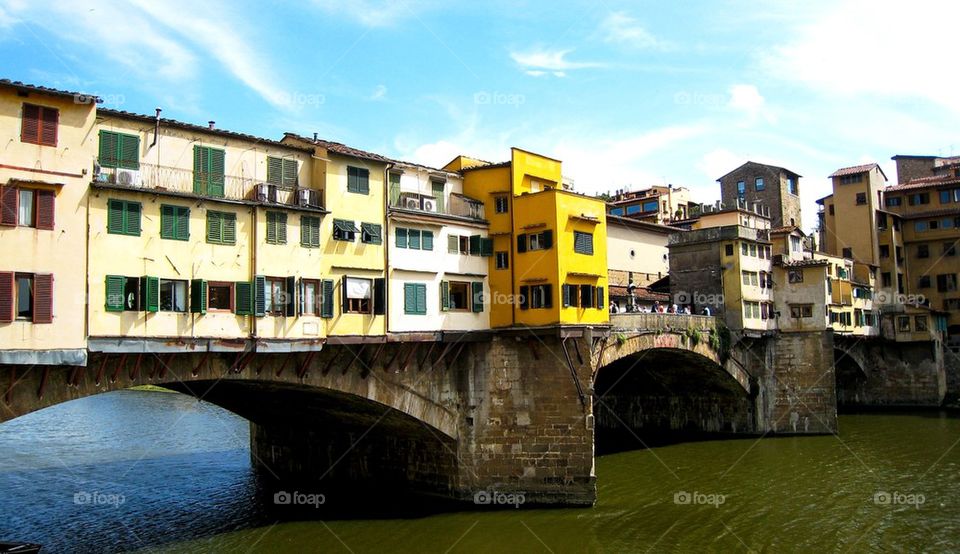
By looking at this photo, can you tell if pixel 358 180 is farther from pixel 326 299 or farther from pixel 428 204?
pixel 326 299

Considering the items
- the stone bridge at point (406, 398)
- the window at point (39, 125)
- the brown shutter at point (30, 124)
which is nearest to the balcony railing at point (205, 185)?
the window at point (39, 125)

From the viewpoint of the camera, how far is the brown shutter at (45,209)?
20.7 metres

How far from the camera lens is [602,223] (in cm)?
3375

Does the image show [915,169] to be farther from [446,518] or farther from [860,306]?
[446,518]

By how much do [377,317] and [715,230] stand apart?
32068mm

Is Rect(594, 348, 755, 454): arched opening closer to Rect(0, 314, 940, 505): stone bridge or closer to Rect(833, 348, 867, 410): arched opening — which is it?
Rect(0, 314, 940, 505): stone bridge

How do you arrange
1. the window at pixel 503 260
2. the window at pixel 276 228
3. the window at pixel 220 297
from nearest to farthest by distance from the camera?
1. the window at pixel 220 297
2. the window at pixel 276 228
3. the window at pixel 503 260

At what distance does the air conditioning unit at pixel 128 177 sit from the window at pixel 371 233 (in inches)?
328

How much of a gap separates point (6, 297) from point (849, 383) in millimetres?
71460

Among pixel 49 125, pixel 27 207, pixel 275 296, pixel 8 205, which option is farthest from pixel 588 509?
pixel 49 125

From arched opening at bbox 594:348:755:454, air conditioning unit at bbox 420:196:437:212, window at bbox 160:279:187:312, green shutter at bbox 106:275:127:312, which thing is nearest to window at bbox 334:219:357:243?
air conditioning unit at bbox 420:196:437:212

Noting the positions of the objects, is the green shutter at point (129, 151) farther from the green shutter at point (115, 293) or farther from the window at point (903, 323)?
the window at point (903, 323)

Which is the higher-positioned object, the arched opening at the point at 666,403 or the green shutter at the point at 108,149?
the green shutter at the point at 108,149

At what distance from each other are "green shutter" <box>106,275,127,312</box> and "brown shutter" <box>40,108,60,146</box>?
4.23 meters
